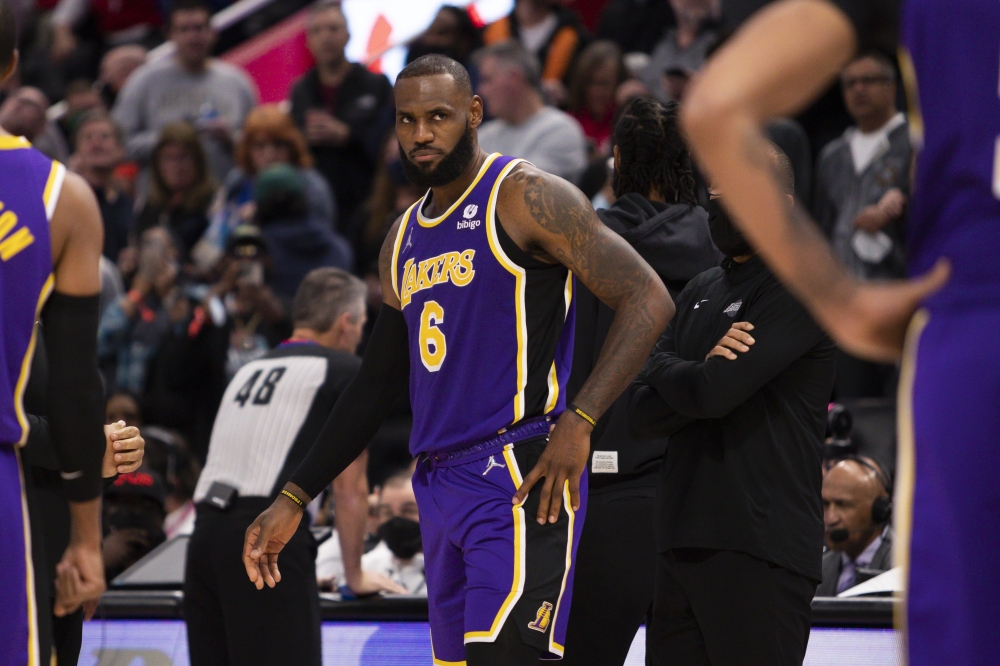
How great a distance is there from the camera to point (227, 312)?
30.5 ft

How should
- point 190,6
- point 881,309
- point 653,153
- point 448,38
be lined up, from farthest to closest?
point 190,6 → point 448,38 → point 653,153 → point 881,309

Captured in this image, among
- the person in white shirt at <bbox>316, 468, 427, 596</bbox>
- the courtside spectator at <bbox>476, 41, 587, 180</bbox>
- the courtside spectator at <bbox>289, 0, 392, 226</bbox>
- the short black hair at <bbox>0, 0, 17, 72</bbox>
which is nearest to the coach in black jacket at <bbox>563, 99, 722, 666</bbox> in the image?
the person in white shirt at <bbox>316, 468, 427, 596</bbox>

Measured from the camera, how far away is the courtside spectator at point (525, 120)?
8812 millimetres

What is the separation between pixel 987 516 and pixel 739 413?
6.83ft

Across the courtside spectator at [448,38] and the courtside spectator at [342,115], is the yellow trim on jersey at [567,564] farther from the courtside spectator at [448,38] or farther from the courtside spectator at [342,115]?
the courtside spectator at [448,38]

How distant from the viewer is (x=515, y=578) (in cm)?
394

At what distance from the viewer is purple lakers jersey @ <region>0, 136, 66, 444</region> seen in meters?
3.05

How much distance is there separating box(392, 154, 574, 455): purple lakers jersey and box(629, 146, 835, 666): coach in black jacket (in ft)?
1.40

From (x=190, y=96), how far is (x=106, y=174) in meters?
1.11

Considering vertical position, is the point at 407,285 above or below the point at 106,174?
below

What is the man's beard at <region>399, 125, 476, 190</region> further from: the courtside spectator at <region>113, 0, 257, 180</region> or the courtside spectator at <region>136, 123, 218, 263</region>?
the courtside spectator at <region>113, 0, 257, 180</region>

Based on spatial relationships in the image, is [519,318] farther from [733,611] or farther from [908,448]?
[908,448]

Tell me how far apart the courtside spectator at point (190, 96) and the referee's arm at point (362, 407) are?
7.18 meters

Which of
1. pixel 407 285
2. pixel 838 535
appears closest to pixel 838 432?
pixel 838 535
